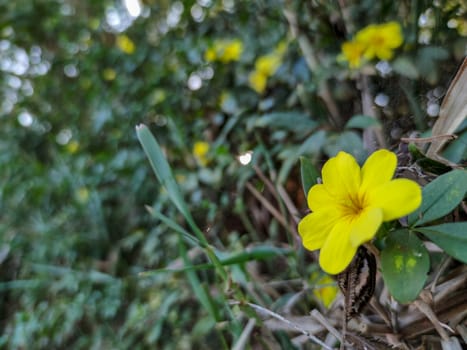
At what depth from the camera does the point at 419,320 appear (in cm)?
38

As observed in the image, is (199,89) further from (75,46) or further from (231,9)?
(75,46)

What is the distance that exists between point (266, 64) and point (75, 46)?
44.4 inches

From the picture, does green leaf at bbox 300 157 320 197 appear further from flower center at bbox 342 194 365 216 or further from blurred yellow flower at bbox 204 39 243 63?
blurred yellow flower at bbox 204 39 243 63

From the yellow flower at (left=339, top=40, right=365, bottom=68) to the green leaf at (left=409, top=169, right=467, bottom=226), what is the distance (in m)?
0.45

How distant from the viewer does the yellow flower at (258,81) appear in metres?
1.07

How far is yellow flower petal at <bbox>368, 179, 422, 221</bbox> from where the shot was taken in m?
0.26

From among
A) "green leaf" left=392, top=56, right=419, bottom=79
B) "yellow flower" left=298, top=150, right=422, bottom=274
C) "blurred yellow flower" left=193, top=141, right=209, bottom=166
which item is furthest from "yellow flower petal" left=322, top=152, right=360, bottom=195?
"blurred yellow flower" left=193, top=141, right=209, bottom=166

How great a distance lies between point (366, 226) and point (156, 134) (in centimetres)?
115

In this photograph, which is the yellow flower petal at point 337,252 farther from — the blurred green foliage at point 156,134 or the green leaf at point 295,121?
the green leaf at point 295,121

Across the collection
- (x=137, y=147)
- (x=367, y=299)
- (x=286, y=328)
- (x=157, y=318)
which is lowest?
(x=157, y=318)

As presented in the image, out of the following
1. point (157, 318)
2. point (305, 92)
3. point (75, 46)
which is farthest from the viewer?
point (75, 46)

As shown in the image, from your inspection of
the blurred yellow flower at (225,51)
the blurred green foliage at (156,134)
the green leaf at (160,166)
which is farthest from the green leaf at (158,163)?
the blurred yellow flower at (225,51)

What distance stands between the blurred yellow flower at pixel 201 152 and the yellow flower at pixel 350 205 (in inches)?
33.6

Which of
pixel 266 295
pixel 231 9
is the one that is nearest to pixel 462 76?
pixel 266 295
